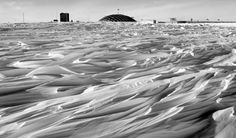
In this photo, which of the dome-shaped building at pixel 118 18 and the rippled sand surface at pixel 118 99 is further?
the dome-shaped building at pixel 118 18

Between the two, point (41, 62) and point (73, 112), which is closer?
point (73, 112)

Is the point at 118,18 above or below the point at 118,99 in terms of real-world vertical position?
above

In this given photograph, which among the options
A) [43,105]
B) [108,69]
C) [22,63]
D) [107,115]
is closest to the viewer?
[107,115]

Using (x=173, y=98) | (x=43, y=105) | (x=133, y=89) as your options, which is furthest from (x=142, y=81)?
(x=43, y=105)

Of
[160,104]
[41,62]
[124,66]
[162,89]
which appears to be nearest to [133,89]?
[162,89]

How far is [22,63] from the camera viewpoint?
4504 mm

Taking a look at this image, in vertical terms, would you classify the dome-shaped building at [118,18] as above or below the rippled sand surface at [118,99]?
above

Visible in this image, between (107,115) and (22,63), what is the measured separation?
2644 mm

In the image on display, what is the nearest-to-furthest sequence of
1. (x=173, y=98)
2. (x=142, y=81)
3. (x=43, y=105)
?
(x=43, y=105) < (x=173, y=98) < (x=142, y=81)

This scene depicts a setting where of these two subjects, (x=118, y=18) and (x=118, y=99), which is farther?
(x=118, y=18)

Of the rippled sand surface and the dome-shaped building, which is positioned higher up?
the dome-shaped building

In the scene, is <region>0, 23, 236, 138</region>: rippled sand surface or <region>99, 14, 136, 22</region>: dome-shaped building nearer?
<region>0, 23, 236, 138</region>: rippled sand surface

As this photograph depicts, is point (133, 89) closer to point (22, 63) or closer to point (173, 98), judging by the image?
point (173, 98)

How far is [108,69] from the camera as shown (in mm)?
4160
